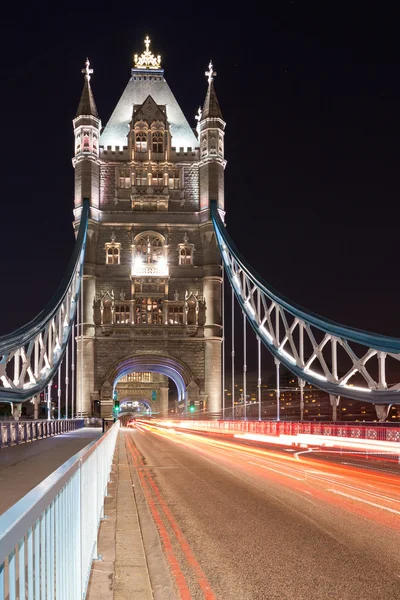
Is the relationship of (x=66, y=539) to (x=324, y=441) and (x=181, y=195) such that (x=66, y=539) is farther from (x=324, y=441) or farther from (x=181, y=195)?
(x=181, y=195)

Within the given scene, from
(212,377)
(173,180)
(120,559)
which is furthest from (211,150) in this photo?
(120,559)

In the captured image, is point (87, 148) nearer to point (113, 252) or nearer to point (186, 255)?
point (113, 252)

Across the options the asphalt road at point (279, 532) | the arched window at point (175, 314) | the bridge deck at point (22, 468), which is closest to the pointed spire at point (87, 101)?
the arched window at point (175, 314)

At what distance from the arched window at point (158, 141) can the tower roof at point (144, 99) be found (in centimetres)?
199

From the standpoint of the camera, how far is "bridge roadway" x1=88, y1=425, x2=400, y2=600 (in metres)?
7.65

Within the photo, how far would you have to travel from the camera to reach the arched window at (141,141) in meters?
80.9

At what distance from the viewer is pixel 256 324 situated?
7069cm

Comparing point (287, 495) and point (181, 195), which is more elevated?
point (181, 195)

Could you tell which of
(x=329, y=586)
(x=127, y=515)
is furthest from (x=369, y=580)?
(x=127, y=515)

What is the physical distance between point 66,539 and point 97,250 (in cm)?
7199

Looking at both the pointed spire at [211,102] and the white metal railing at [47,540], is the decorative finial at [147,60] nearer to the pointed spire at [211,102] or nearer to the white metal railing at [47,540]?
the pointed spire at [211,102]

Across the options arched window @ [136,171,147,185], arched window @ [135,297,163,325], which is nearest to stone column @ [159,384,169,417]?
arched window @ [135,297,163,325]

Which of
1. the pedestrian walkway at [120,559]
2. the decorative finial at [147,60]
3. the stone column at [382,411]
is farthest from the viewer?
the decorative finial at [147,60]

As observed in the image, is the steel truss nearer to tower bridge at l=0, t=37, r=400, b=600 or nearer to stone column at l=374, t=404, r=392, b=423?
tower bridge at l=0, t=37, r=400, b=600
